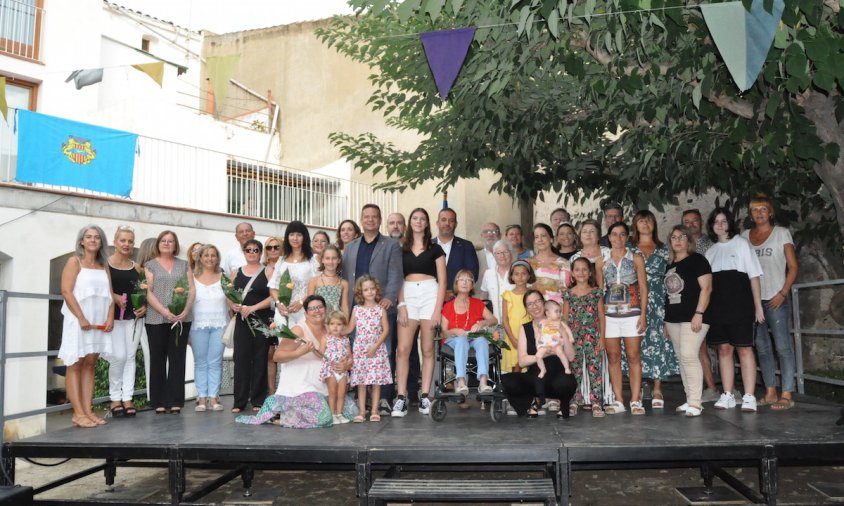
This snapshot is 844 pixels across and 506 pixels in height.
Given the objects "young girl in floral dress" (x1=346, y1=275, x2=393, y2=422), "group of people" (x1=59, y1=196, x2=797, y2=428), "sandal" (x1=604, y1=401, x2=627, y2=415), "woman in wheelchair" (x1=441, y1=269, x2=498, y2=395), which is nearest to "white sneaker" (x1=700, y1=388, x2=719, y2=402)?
"group of people" (x1=59, y1=196, x2=797, y2=428)

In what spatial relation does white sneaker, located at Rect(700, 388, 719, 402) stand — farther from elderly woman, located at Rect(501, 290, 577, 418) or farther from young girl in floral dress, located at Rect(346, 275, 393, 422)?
young girl in floral dress, located at Rect(346, 275, 393, 422)

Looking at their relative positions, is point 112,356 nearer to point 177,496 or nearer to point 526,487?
point 177,496

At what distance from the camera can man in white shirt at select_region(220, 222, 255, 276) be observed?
6.47 meters

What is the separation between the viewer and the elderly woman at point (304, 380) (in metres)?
5.04

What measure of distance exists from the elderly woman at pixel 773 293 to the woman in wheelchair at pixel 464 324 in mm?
2337

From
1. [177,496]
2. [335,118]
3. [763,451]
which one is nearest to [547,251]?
[763,451]

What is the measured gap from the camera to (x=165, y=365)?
593cm

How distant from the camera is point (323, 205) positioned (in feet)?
57.4

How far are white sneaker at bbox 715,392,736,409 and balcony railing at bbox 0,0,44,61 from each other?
583 inches

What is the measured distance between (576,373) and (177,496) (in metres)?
3.15

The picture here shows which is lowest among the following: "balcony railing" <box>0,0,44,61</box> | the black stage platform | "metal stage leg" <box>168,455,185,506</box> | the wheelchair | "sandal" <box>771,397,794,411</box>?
"metal stage leg" <box>168,455,185,506</box>

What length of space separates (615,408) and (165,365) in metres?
3.83

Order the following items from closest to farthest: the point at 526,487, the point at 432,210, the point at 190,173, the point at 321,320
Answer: the point at 526,487
the point at 321,320
the point at 190,173
the point at 432,210

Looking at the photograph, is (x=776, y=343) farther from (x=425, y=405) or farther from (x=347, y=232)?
(x=347, y=232)
